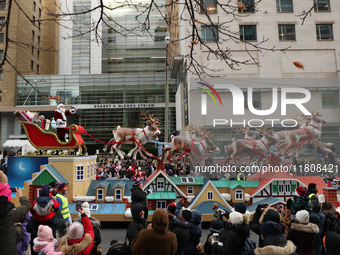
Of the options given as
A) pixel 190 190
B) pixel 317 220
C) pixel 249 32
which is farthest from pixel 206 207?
pixel 249 32

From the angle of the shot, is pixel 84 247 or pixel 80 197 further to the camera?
pixel 80 197

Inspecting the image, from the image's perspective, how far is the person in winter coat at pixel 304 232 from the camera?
3916mm

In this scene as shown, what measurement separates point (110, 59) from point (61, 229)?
4940 centimetres

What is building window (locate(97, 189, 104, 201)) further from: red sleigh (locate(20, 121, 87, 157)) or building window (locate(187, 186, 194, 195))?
building window (locate(187, 186, 194, 195))

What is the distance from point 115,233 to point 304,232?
22.6ft

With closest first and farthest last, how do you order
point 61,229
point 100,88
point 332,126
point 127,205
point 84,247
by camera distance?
point 84,247, point 61,229, point 127,205, point 332,126, point 100,88

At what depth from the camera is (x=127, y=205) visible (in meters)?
9.56

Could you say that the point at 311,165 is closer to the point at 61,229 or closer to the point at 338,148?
the point at 338,148

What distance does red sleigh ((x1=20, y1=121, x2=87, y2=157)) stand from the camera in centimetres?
995

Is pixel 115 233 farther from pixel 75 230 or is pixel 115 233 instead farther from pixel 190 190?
pixel 75 230

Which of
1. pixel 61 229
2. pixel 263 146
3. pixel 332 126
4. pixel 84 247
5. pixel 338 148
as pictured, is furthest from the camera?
pixel 332 126

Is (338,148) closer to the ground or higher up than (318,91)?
closer to the ground

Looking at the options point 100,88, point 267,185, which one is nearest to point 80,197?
point 267,185

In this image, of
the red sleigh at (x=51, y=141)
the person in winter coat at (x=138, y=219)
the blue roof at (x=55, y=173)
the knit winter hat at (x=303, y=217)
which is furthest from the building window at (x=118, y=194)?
the knit winter hat at (x=303, y=217)
